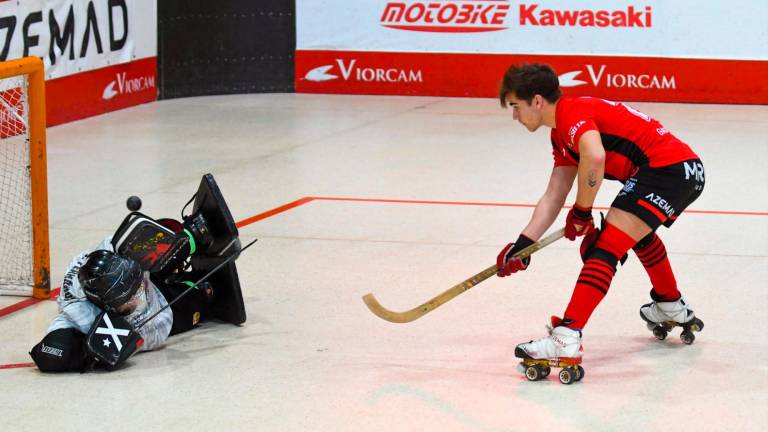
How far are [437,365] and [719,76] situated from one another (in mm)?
9779

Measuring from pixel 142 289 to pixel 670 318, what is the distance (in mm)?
2525

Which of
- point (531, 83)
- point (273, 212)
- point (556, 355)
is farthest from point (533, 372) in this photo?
point (273, 212)

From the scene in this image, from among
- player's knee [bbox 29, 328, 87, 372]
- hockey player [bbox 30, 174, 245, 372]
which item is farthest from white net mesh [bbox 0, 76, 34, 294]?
player's knee [bbox 29, 328, 87, 372]

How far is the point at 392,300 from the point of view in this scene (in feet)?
22.2

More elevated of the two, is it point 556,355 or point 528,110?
point 528,110

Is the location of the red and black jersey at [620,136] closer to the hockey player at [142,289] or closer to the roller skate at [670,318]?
the roller skate at [670,318]

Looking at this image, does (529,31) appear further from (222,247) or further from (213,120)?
(222,247)

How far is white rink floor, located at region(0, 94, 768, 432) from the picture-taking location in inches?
201

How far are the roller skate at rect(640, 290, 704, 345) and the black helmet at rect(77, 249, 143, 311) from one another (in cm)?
246

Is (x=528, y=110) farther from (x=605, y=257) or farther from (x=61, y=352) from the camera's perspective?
(x=61, y=352)

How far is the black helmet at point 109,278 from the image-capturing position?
5477mm

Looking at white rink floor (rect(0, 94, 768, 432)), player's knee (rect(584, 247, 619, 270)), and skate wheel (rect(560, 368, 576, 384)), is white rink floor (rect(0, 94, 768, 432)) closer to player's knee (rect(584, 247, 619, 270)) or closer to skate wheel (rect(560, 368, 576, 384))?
skate wheel (rect(560, 368, 576, 384))

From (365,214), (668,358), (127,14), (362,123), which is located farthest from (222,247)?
(127,14)

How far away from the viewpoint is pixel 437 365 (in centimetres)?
570
